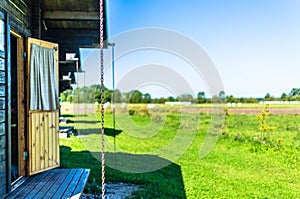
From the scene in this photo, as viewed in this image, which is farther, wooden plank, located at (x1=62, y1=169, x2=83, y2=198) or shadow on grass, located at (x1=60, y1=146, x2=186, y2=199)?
shadow on grass, located at (x1=60, y1=146, x2=186, y2=199)

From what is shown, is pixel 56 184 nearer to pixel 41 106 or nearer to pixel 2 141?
pixel 2 141

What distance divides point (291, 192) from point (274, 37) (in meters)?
9.84

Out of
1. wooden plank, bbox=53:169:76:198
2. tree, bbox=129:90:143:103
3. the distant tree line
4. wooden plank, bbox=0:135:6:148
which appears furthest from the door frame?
tree, bbox=129:90:143:103

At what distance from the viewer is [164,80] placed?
977 cm

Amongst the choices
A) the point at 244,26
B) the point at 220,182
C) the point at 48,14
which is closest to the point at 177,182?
the point at 220,182

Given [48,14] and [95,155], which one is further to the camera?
[95,155]

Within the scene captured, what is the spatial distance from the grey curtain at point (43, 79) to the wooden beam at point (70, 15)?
1.03m

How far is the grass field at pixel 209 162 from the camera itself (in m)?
4.60

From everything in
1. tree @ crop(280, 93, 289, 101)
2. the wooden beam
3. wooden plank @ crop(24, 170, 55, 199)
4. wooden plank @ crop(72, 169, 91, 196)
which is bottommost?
wooden plank @ crop(72, 169, 91, 196)

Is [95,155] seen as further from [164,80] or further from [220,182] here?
[164,80]

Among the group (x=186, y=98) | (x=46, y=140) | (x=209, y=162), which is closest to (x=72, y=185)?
(x=46, y=140)

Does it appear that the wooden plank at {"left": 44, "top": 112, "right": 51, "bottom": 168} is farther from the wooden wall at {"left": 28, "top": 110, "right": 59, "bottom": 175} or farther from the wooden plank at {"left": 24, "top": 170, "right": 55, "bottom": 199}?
the wooden plank at {"left": 24, "top": 170, "right": 55, "bottom": 199}

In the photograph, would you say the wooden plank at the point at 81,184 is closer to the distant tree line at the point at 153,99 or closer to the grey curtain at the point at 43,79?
the grey curtain at the point at 43,79

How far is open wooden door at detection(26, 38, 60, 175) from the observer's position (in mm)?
3635
